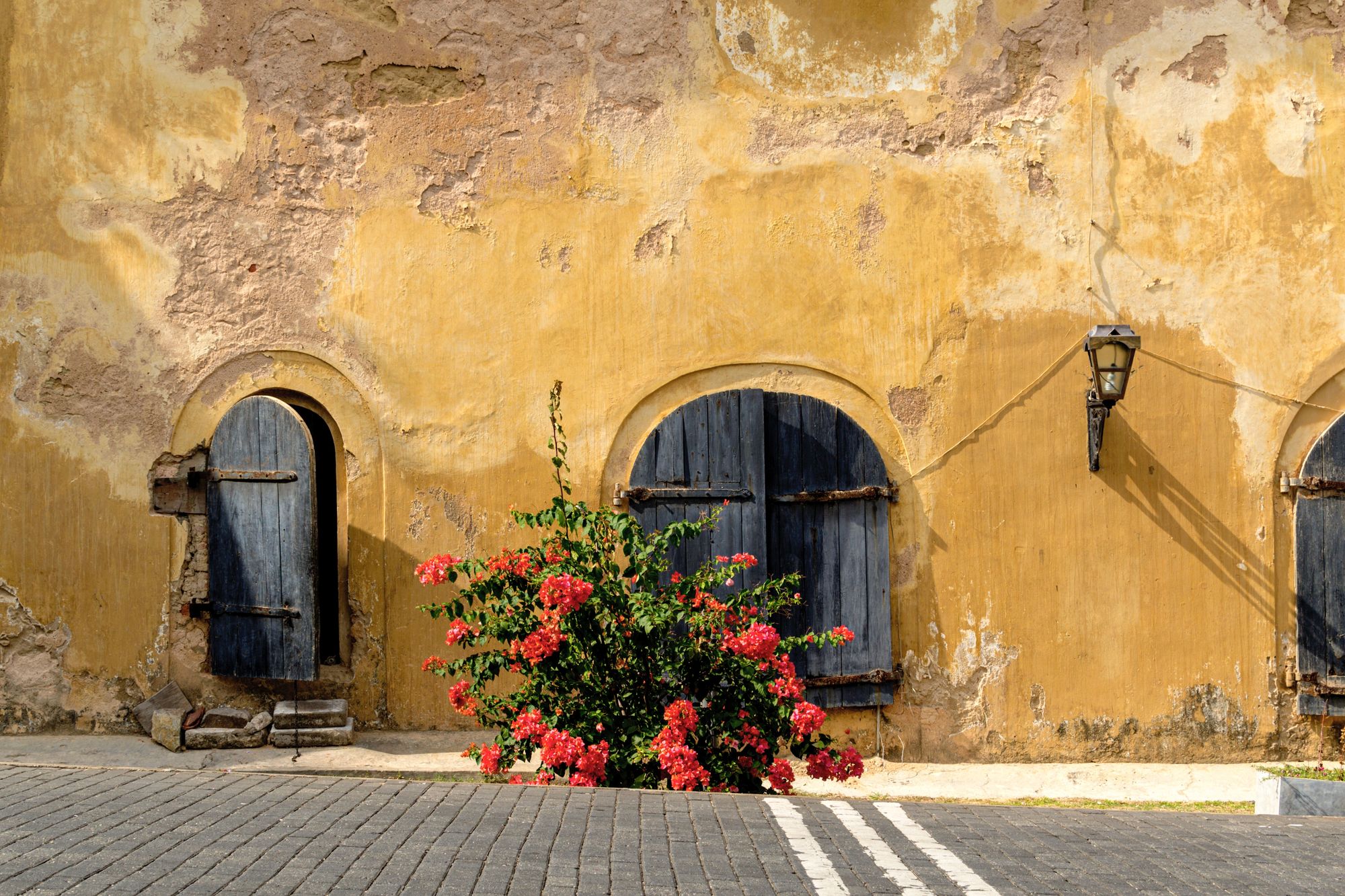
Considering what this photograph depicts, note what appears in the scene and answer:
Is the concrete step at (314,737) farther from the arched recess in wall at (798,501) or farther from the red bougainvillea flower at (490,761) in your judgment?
the arched recess in wall at (798,501)

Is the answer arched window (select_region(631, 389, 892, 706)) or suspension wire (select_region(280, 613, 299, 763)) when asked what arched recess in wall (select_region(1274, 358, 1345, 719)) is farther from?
suspension wire (select_region(280, 613, 299, 763))

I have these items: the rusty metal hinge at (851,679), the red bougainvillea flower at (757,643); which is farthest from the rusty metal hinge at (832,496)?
the red bougainvillea flower at (757,643)

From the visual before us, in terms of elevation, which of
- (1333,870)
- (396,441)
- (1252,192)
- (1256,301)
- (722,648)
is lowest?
(1333,870)

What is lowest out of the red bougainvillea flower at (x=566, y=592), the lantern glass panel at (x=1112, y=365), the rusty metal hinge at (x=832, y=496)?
the red bougainvillea flower at (x=566, y=592)

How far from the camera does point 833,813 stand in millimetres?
5395

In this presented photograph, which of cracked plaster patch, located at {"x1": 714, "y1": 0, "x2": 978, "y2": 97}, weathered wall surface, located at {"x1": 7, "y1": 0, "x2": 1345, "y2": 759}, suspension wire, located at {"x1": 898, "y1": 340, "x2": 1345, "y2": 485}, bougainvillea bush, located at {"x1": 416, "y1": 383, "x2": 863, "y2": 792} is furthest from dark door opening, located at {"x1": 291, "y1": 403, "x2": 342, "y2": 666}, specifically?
suspension wire, located at {"x1": 898, "y1": 340, "x2": 1345, "y2": 485}

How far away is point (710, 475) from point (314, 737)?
2700mm

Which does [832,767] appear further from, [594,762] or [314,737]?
[314,737]

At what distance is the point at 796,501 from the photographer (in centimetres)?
770


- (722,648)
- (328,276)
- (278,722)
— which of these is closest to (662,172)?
(328,276)

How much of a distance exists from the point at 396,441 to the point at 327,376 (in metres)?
0.59

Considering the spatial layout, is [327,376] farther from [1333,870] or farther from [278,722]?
[1333,870]

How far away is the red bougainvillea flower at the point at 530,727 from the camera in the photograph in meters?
5.91

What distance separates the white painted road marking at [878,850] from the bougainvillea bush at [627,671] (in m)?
0.51
